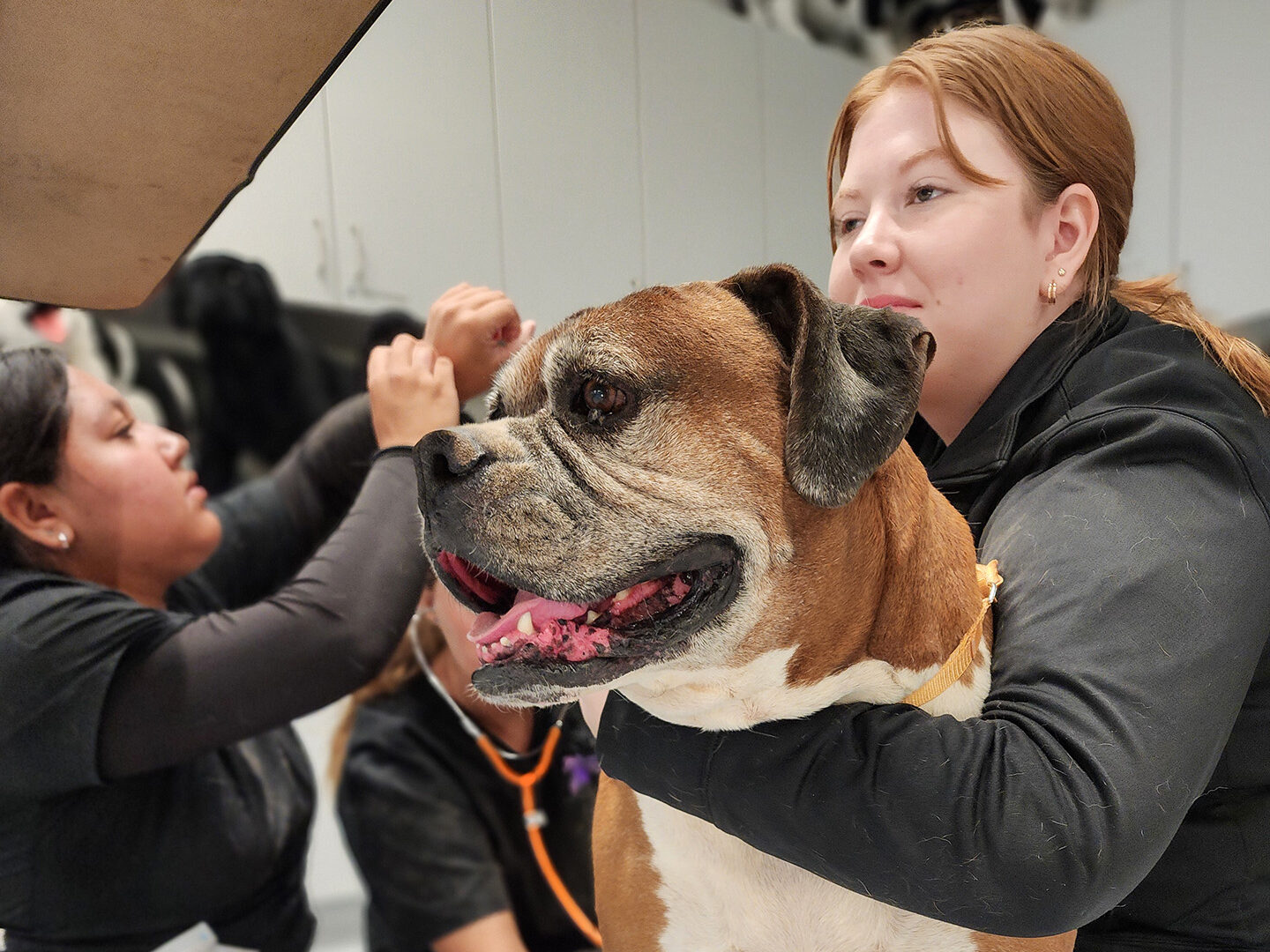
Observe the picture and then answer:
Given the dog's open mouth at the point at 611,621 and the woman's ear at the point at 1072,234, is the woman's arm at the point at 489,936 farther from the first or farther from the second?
the woman's ear at the point at 1072,234

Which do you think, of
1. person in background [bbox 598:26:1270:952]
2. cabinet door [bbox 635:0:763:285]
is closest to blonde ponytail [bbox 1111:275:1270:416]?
person in background [bbox 598:26:1270:952]

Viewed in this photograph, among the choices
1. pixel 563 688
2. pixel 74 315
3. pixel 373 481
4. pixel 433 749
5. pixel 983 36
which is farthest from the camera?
pixel 74 315

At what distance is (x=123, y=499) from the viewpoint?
1.46m

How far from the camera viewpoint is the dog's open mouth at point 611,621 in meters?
0.83

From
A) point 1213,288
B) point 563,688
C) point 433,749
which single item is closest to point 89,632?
point 433,749

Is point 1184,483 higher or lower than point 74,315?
higher

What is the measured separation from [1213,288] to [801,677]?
7.72ft

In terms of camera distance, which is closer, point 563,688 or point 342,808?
point 563,688

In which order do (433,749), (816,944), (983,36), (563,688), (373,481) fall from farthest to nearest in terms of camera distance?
(433,749), (373,481), (983,36), (816,944), (563,688)

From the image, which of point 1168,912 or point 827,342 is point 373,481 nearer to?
point 827,342

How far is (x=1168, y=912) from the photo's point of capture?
37.6 inches

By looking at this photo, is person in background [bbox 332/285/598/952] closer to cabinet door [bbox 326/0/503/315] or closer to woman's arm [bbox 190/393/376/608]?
woman's arm [bbox 190/393/376/608]

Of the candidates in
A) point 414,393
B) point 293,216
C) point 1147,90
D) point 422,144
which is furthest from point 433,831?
point 1147,90

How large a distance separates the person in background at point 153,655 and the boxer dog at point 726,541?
0.31 m
